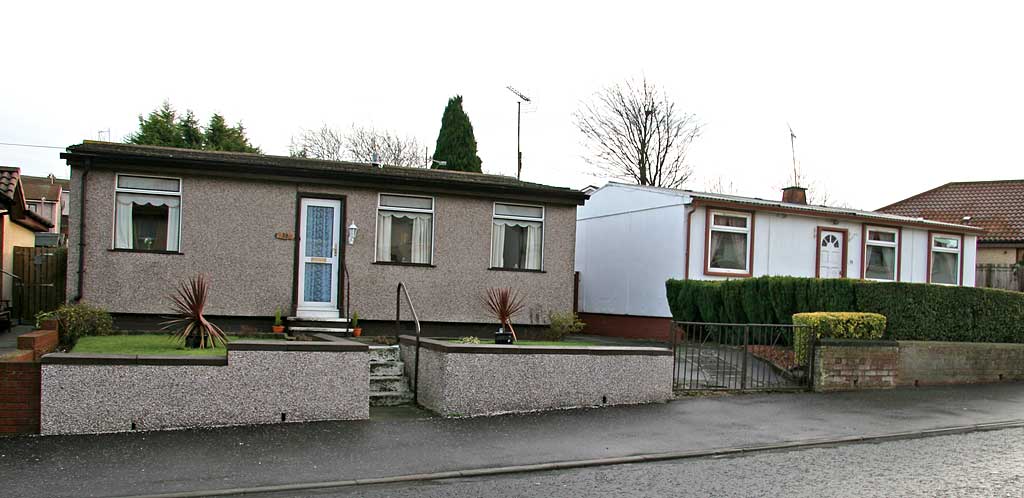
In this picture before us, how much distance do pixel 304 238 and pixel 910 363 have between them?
1074 centimetres

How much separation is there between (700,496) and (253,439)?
4.69m

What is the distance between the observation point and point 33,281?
1686 cm

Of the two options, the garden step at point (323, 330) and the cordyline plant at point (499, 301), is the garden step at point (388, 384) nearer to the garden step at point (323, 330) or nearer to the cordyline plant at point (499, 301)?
the garden step at point (323, 330)

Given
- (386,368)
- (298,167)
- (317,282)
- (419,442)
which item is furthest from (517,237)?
(419,442)

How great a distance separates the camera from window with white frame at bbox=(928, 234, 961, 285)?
21.3m

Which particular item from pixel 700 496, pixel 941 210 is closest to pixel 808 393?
pixel 700 496

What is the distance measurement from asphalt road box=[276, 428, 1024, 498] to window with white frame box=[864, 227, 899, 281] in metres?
11.4

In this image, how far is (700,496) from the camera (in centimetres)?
692

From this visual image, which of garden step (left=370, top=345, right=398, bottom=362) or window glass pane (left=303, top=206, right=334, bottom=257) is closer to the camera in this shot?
garden step (left=370, top=345, right=398, bottom=362)

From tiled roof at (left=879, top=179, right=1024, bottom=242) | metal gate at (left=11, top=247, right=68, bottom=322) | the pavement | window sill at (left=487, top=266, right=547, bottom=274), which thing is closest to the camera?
the pavement

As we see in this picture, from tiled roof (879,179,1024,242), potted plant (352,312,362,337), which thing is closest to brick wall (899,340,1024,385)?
potted plant (352,312,362,337)

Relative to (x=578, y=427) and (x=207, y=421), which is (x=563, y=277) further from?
(x=207, y=421)

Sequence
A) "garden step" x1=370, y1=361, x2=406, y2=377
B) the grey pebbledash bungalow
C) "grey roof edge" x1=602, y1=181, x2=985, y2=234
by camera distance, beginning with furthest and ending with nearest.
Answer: "grey roof edge" x1=602, y1=181, x2=985, y2=234 → the grey pebbledash bungalow → "garden step" x1=370, y1=361, x2=406, y2=377

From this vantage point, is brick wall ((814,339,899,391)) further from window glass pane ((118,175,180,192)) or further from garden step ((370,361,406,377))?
window glass pane ((118,175,180,192))
